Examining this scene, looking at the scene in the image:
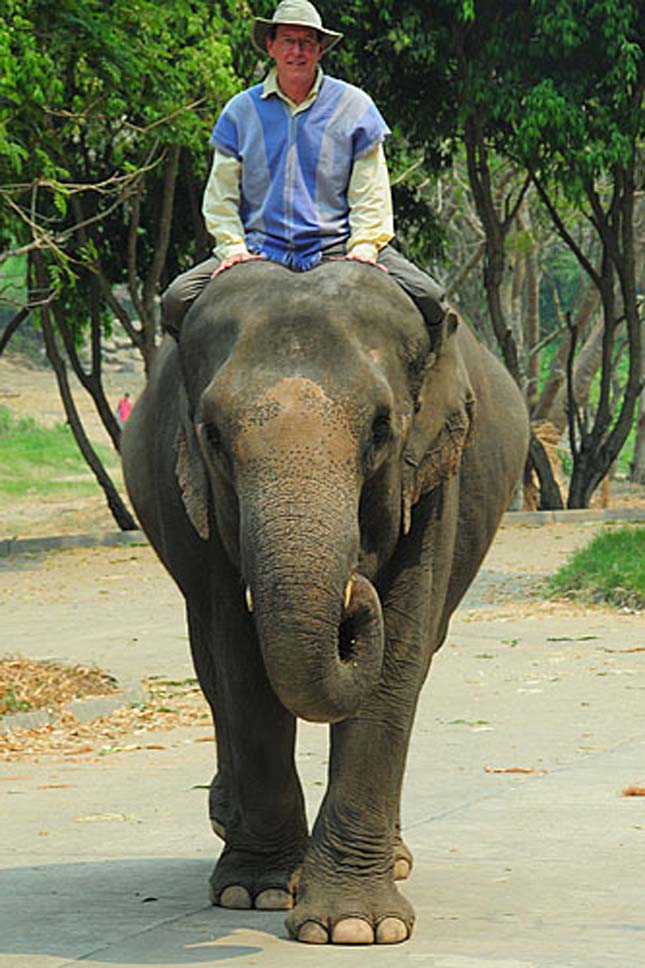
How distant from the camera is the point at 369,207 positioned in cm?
593

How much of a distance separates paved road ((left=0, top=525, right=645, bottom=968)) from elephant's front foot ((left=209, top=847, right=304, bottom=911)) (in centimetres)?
7

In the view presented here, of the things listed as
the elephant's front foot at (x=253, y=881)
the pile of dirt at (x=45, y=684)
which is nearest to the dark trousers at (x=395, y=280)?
the elephant's front foot at (x=253, y=881)

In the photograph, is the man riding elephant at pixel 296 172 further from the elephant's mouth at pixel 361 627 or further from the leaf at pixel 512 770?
the leaf at pixel 512 770

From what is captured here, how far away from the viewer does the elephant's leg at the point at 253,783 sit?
5.95 metres

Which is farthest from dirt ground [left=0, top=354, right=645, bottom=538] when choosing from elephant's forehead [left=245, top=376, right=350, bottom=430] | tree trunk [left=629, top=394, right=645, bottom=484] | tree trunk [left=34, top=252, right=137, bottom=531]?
elephant's forehead [left=245, top=376, right=350, bottom=430]

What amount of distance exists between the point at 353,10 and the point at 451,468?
58.4 ft

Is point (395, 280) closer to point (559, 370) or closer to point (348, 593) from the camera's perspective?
point (348, 593)

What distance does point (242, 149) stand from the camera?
6.05 meters

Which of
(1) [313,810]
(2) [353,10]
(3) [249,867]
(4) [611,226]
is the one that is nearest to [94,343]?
(2) [353,10]

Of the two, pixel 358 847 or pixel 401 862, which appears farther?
pixel 401 862

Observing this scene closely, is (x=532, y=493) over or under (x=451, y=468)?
under

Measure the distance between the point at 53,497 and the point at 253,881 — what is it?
29.9 metres

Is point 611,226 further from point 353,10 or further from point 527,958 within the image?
point 527,958

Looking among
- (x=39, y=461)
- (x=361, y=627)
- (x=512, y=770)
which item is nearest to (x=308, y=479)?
(x=361, y=627)
